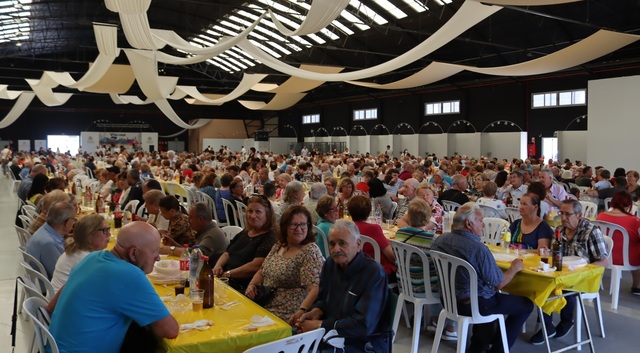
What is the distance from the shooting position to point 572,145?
1723cm

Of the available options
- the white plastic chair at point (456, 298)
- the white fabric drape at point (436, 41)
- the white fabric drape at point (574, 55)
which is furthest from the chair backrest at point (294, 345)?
the white fabric drape at point (574, 55)

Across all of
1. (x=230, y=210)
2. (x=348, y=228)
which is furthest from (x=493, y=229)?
(x=230, y=210)

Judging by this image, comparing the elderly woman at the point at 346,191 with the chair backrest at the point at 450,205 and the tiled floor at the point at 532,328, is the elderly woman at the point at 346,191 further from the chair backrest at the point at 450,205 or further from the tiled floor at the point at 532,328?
the tiled floor at the point at 532,328

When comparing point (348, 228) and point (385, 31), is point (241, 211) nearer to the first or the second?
point (348, 228)

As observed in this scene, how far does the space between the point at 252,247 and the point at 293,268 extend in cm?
66

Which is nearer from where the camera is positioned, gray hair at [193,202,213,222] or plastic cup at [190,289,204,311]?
plastic cup at [190,289,204,311]

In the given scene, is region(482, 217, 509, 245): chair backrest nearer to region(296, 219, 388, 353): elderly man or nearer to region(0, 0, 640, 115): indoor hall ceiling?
region(296, 219, 388, 353): elderly man

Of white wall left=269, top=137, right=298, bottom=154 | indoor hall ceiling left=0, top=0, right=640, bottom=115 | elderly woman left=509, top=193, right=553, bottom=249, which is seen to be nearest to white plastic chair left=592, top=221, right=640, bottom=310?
elderly woman left=509, top=193, right=553, bottom=249

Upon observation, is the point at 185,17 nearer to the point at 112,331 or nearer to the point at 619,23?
the point at 619,23

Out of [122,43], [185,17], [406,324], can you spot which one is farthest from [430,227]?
[122,43]

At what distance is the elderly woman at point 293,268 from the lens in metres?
3.24

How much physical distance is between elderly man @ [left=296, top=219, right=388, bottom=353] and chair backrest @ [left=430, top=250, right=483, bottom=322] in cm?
88

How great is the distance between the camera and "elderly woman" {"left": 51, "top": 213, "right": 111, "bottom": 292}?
3398mm

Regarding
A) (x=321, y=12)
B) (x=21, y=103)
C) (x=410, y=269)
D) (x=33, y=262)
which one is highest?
(x=321, y=12)
